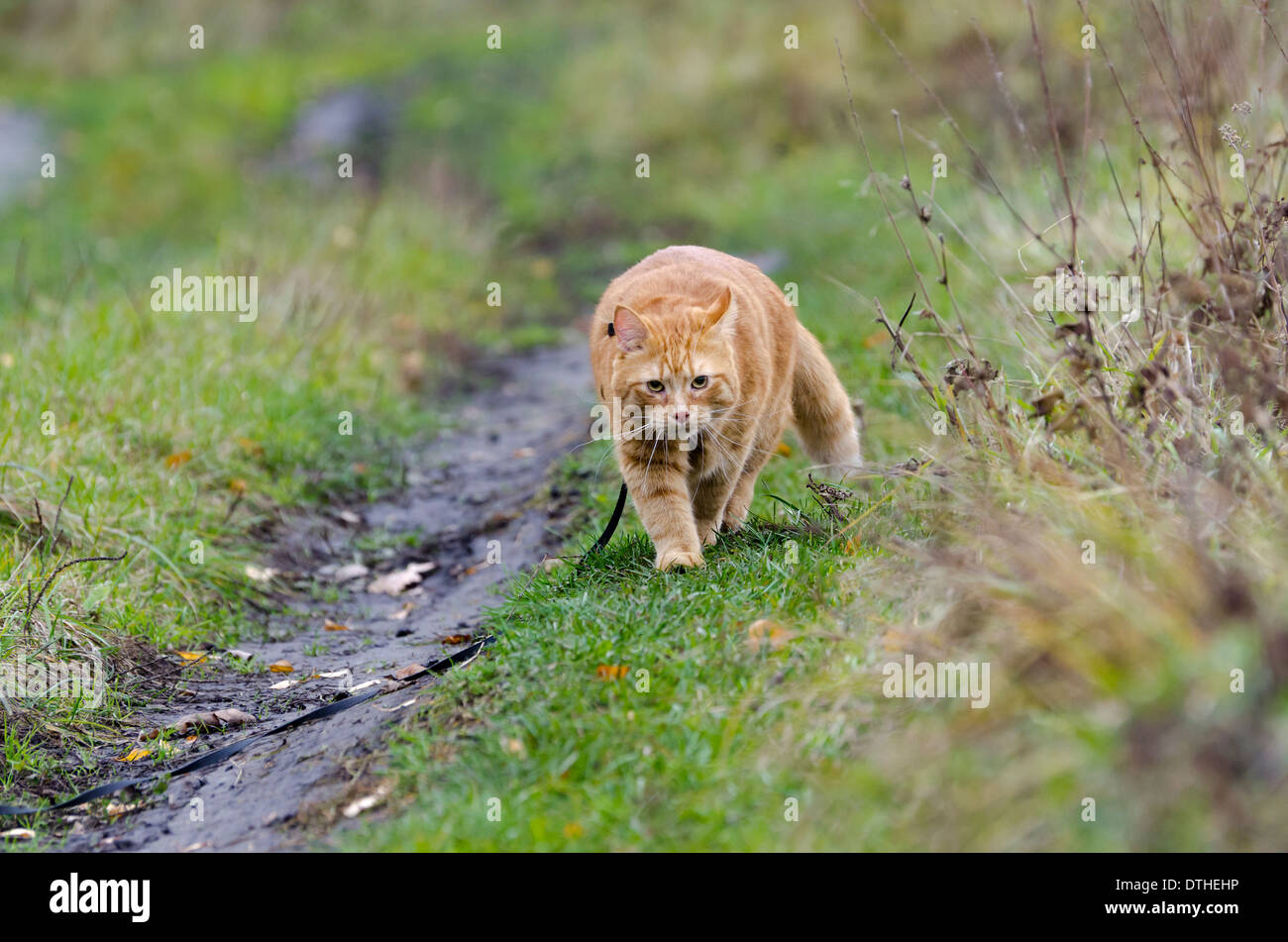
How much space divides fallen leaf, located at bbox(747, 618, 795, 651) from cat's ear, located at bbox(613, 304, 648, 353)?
1.10m

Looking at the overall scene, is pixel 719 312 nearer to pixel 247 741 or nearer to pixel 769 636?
pixel 769 636

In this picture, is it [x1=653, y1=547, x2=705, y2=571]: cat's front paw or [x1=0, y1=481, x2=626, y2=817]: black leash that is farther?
[x1=653, y1=547, x2=705, y2=571]: cat's front paw

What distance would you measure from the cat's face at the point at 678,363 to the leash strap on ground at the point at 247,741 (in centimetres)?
97

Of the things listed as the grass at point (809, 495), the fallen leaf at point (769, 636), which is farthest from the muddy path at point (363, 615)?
the fallen leaf at point (769, 636)

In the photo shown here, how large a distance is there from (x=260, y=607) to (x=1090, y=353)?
358 cm

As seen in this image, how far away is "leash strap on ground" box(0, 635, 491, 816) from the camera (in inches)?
138

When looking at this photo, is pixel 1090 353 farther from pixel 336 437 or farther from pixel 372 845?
pixel 336 437

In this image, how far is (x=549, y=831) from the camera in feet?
9.55

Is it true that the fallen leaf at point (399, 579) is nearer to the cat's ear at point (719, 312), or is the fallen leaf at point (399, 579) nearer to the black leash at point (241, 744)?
the black leash at point (241, 744)

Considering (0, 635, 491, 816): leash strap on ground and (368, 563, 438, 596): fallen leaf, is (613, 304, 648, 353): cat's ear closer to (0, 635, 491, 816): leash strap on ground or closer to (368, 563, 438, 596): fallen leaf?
(0, 635, 491, 816): leash strap on ground

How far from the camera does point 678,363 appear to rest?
156 inches

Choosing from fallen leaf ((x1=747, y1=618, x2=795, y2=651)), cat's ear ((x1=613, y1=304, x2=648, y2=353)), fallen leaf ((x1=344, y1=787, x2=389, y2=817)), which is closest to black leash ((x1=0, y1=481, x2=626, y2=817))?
fallen leaf ((x1=344, y1=787, x2=389, y2=817))

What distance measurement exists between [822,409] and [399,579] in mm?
2126
